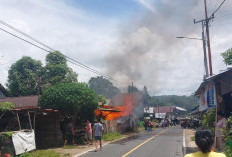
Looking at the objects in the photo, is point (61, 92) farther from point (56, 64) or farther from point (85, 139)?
point (56, 64)

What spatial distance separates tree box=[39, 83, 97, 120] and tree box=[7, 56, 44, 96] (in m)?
22.9

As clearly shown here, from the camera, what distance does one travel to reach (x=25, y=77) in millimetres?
44562

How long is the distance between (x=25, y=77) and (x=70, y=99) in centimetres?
2684

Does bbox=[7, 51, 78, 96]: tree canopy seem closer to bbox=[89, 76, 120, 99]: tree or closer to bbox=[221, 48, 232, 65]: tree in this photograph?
bbox=[89, 76, 120, 99]: tree

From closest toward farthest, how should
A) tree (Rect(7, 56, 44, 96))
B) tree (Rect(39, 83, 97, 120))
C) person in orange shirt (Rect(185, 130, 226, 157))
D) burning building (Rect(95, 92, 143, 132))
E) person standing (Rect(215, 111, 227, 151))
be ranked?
1. person in orange shirt (Rect(185, 130, 226, 157))
2. person standing (Rect(215, 111, 227, 151))
3. tree (Rect(39, 83, 97, 120))
4. burning building (Rect(95, 92, 143, 132))
5. tree (Rect(7, 56, 44, 96))

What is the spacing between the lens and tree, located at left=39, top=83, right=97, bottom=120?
1994 centimetres

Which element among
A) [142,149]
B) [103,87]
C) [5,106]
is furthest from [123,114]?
[103,87]

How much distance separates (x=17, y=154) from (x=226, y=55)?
48.9 ft

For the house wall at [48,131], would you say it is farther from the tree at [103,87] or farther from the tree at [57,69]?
the tree at [103,87]

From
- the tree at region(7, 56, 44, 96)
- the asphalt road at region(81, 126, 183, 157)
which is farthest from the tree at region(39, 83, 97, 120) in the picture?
the tree at region(7, 56, 44, 96)

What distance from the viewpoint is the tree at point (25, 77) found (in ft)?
141

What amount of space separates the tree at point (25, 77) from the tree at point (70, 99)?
22884mm

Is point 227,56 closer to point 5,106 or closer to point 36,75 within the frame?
point 5,106

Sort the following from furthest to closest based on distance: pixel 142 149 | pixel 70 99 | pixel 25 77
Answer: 1. pixel 25 77
2. pixel 70 99
3. pixel 142 149
